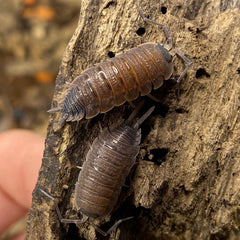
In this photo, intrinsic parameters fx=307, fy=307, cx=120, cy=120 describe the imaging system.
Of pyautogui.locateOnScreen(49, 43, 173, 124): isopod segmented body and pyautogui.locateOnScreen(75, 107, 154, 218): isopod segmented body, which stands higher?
pyautogui.locateOnScreen(49, 43, 173, 124): isopod segmented body

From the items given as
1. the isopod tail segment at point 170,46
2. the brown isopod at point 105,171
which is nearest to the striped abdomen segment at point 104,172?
the brown isopod at point 105,171

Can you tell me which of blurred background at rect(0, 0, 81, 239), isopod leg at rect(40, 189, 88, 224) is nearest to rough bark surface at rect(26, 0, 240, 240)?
isopod leg at rect(40, 189, 88, 224)

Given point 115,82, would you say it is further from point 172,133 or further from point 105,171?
point 105,171

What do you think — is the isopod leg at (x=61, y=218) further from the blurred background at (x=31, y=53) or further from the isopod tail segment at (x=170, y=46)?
the blurred background at (x=31, y=53)

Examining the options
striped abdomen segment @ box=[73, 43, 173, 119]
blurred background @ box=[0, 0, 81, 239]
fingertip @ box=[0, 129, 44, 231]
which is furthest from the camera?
blurred background @ box=[0, 0, 81, 239]

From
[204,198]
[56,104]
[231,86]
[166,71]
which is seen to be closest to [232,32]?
[231,86]

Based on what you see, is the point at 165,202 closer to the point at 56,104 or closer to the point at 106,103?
the point at 106,103

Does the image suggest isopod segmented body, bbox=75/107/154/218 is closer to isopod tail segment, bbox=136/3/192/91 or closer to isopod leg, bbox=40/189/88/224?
isopod leg, bbox=40/189/88/224
